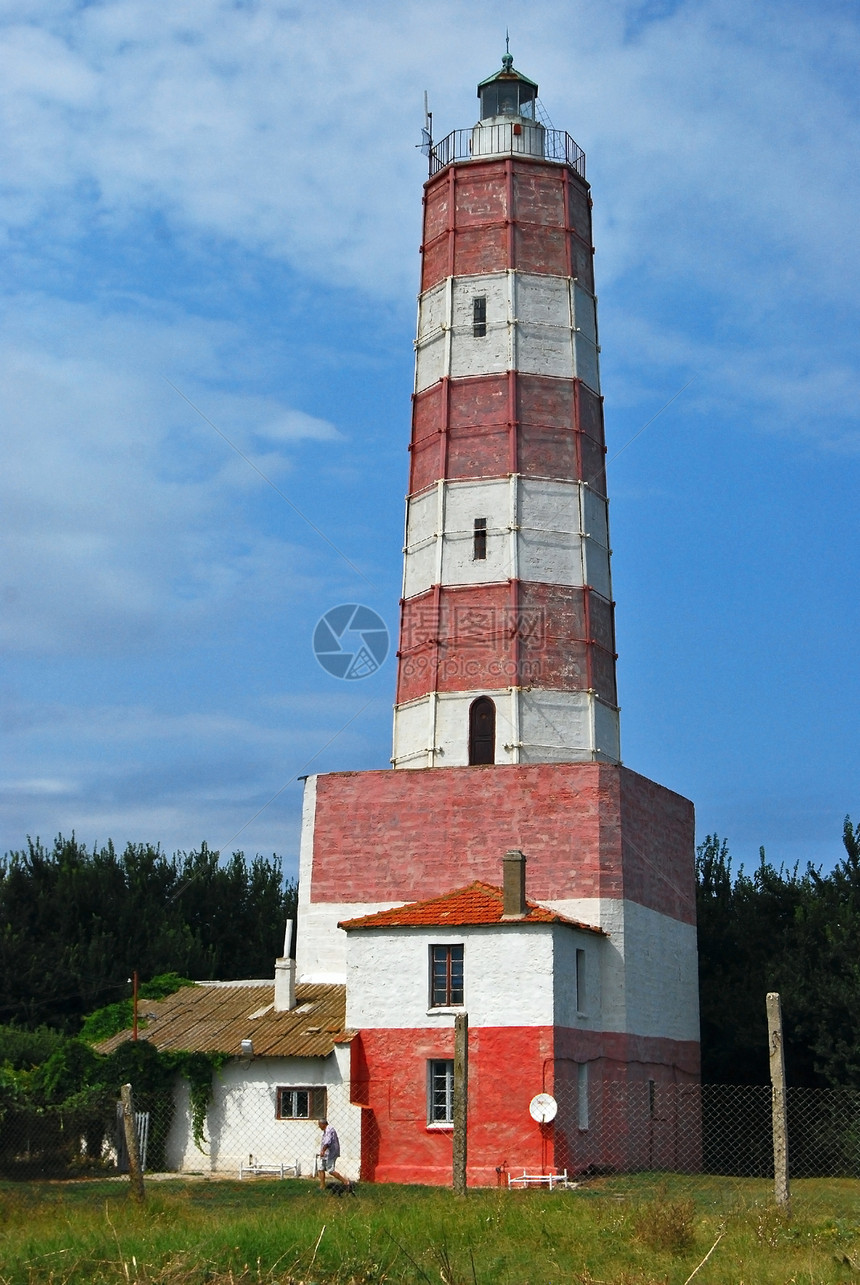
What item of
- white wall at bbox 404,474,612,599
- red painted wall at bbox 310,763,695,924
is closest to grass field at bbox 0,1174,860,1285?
red painted wall at bbox 310,763,695,924

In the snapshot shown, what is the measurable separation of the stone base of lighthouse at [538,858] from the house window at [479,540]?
16.2ft

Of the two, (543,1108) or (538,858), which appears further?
(538,858)

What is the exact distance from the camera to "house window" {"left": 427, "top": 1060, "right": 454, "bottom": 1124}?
2703 cm

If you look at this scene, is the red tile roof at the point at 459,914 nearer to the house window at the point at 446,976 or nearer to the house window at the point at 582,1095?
the house window at the point at 446,976

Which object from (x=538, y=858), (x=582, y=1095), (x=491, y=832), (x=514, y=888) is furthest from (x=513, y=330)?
(x=582, y=1095)

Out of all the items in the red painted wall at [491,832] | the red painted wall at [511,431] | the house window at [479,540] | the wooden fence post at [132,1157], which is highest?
the red painted wall at [511,431]

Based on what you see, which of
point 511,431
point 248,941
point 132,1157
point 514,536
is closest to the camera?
point 132,1157

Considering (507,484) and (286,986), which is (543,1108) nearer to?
(286,986)

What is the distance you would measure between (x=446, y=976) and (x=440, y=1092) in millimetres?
2030

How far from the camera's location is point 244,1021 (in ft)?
100

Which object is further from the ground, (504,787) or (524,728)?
(524,728)

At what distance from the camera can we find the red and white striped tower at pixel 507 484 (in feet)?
107

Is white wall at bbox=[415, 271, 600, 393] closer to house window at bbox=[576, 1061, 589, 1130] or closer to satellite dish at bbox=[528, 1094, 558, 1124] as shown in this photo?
house window at bbox=[576, 1061, 589, 1130]

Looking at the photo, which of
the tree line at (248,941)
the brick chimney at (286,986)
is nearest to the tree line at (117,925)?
the tree line at (248,941)
